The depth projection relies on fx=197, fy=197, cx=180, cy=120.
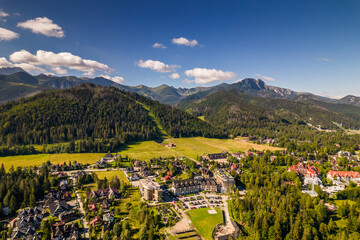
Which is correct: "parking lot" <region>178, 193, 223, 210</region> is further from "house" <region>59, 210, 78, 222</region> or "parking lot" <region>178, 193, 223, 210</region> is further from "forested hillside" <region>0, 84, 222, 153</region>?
"forested hillside" <region>0, 84, 222, 153</region>

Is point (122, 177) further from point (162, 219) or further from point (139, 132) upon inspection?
point (139, 132)

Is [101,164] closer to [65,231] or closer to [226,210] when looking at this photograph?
[65,231]

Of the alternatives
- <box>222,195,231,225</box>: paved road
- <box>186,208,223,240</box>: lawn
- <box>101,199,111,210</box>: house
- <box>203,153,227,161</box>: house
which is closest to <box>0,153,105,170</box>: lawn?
<box>101,199,111,210</box>: house

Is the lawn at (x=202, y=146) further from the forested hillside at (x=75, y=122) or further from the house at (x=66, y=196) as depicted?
the house at (x=66, y=196)

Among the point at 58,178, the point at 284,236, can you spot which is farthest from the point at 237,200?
the point at 58,178

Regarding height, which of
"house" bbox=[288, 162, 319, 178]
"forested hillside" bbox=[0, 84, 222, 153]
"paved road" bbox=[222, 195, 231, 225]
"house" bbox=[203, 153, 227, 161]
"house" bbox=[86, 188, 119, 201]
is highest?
"forested hillside" bbox=[0, 84, 222, 153]

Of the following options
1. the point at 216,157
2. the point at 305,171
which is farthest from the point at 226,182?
the point at 216,157
